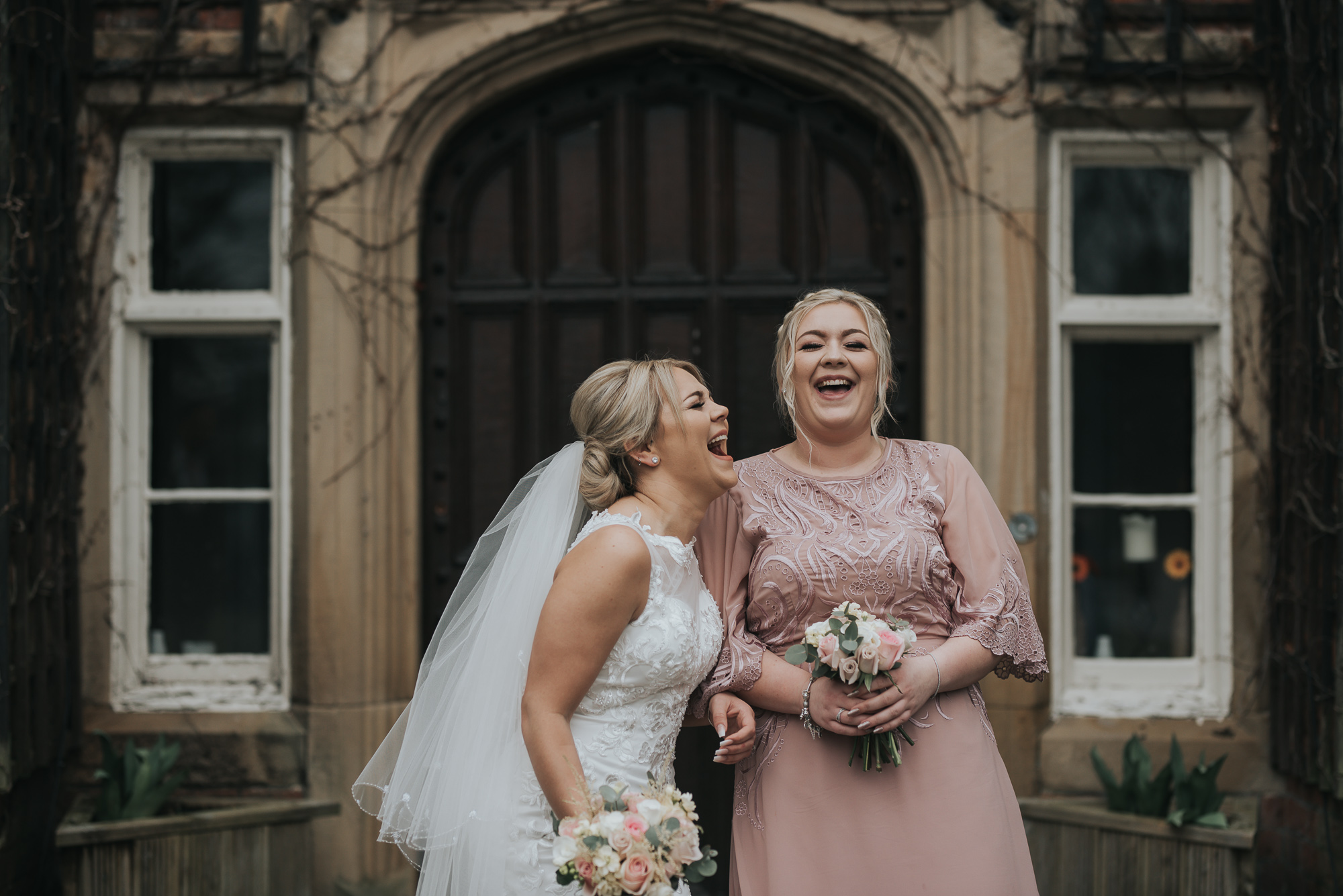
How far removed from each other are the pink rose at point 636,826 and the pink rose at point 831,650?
1.66 feet

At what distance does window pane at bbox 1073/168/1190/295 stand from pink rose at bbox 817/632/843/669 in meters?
2.58

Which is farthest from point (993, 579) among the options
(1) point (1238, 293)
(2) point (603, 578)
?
(1) point (1238, 293)

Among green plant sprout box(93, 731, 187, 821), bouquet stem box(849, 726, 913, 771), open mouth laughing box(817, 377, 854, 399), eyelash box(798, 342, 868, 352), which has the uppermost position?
eyelash box(798, 342, 868, 352)

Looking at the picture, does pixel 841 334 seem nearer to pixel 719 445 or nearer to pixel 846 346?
pixel 846 346

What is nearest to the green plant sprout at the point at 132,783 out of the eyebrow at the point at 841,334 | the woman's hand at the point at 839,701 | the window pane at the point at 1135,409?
the woman's hand at the point at 839,701

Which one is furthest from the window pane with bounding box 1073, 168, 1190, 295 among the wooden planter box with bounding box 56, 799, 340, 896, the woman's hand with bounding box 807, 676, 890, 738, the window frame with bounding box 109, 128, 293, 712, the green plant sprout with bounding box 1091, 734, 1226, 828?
the wooden planter box with bounding box 56, 799, 340, 896

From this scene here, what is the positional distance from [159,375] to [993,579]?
3384 mm

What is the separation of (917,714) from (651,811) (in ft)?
2.47

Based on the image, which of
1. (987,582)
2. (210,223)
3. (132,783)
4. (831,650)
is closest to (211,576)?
(132,783)

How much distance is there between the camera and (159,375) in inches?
171

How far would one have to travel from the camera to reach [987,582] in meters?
2.54

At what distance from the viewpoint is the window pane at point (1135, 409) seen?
4.31m

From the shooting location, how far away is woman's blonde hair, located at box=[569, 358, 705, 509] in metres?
2.52
